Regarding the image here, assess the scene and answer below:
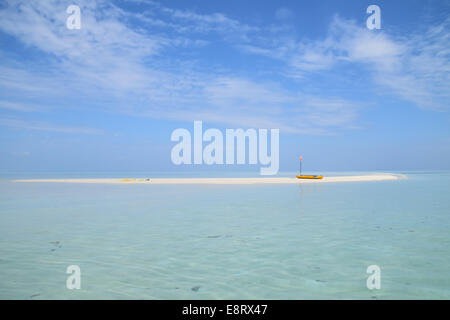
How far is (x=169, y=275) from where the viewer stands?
7680 mm

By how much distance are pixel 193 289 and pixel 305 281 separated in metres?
2.54

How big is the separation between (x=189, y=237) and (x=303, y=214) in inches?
316

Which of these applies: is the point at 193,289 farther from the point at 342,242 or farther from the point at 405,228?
the point at 405,228

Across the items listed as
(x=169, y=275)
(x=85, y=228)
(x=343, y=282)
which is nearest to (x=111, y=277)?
(x=169, y=275)

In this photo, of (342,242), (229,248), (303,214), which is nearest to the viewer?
(229,248)

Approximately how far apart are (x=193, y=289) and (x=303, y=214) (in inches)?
469

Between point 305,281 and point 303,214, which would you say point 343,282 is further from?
point 303,214

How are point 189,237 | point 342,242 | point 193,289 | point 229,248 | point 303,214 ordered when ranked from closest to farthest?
point 193,289 < point 229,248 < point 342,242 < point 189,237 < point 303,214
